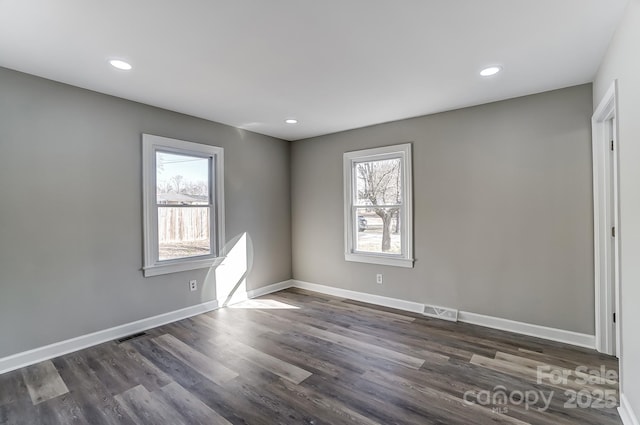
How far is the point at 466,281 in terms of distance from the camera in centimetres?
362

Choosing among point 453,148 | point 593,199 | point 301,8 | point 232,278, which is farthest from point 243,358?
point 593,199

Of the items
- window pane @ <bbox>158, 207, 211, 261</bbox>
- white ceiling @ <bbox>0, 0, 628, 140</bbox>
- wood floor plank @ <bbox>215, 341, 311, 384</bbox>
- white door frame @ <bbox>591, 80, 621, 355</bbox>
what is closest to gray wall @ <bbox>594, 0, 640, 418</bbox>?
white ceiling @ <bbox>0, 0, 628, 140</bbox>

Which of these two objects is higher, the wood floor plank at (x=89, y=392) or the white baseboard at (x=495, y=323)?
the white baseboard at (x=495, y=323)

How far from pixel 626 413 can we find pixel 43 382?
4063mm

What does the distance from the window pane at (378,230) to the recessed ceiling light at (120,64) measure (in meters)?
3.20

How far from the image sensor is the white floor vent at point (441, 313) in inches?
145

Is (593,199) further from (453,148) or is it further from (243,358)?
(243,358)

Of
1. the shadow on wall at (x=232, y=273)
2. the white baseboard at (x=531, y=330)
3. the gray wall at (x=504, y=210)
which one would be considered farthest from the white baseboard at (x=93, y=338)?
the white baseboard at (x=531, y=330)

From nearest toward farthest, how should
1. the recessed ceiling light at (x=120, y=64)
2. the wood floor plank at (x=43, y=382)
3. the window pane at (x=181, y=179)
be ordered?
the wood floor plank at (x=43, y=382) < the recessed ceiling light at (x=120, y=64) < the window pane at (x=181, y=179)

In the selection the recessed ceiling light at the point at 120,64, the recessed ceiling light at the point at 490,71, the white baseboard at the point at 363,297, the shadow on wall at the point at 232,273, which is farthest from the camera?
the shadow on wall at the point at 232,273

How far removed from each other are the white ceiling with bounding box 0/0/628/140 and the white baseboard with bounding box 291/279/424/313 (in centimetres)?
253

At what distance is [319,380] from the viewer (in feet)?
7.91

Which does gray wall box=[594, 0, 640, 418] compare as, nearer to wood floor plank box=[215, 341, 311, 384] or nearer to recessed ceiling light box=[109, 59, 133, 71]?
wood floor plank box=[215, 341, 311, 384]

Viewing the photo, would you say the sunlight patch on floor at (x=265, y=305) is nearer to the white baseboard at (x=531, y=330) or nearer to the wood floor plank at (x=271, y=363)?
the wood floor plank at (x=271, y=363)
